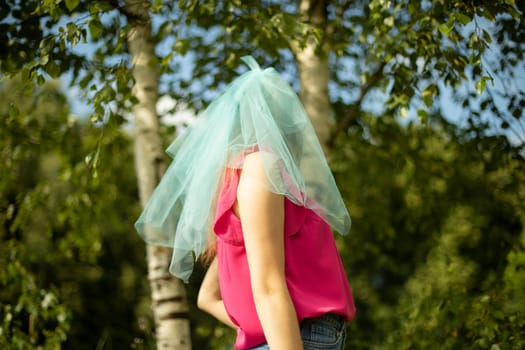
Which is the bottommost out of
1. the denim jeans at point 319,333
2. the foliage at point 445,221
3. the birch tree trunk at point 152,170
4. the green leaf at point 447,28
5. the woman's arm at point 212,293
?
the foliage at point 445,221

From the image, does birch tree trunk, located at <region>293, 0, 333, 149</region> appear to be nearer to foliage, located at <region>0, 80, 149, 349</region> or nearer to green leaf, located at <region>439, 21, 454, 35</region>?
foliage, located at <region>0, 80, 149, 349</region>

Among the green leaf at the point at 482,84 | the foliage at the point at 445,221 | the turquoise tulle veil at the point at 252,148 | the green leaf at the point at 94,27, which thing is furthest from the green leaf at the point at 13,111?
the foliage at the point at 445,221

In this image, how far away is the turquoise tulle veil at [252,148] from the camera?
1.67 metres

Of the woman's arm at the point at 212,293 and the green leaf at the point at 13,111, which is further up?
the green leaf at the point at 13,111

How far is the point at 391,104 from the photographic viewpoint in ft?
9.42

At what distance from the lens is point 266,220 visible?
150 centimetres

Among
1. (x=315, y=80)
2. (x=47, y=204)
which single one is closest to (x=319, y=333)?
(x=315, y=80)

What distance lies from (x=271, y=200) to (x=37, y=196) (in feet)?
10.7

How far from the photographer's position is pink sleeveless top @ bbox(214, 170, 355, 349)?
63.1 inches

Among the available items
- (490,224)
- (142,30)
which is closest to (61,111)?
(142,30)

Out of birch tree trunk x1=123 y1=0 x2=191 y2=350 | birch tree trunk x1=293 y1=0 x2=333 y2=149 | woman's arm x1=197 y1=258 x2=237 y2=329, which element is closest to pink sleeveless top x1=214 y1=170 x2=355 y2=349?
woman's arm x1=197 y1=258 x2=237 y2=329

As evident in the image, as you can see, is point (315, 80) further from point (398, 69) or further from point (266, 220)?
point (266, 220)

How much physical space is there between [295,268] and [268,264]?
14cm

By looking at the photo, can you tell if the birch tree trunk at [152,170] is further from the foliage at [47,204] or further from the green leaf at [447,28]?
the green leaf at [447,28]
